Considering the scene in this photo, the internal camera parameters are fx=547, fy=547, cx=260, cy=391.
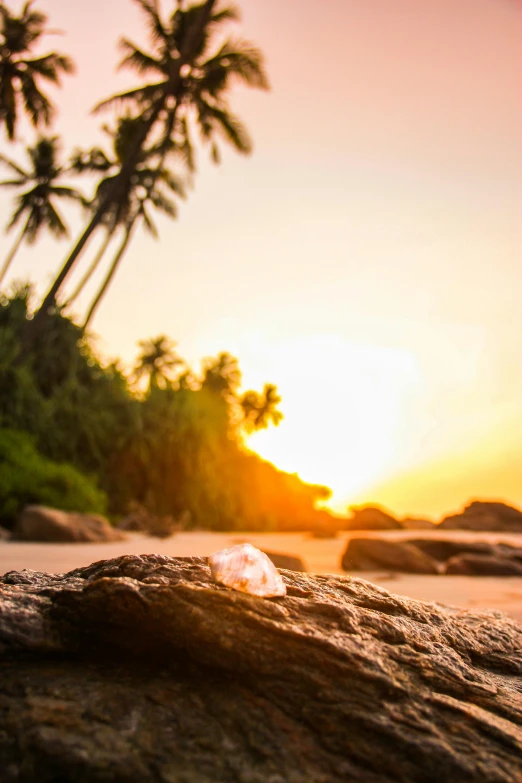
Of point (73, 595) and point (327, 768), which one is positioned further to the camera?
point (73, 595)

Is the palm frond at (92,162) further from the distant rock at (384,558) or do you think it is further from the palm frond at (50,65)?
the distant rock at (384,558)

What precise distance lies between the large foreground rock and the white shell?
46mm

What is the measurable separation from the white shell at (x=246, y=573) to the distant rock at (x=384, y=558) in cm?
505

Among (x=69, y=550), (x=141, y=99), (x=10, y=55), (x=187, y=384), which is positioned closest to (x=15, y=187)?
(x=10, y=55)

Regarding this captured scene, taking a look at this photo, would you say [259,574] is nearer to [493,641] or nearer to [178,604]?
[178,604]

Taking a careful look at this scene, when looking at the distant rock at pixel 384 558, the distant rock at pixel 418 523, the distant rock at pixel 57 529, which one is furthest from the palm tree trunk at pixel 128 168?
the distant rock at pixel 418 523

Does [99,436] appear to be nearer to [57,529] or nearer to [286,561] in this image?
[57,529]

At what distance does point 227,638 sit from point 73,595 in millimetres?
441

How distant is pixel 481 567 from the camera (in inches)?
255

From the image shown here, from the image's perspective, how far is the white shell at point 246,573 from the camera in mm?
1552

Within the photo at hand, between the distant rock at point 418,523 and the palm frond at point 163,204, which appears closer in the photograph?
the palm frond at point 163,204

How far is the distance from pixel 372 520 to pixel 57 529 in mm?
24940

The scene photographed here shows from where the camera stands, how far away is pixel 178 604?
1390 mm

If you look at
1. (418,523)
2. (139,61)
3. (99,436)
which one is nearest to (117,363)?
(99,436)
